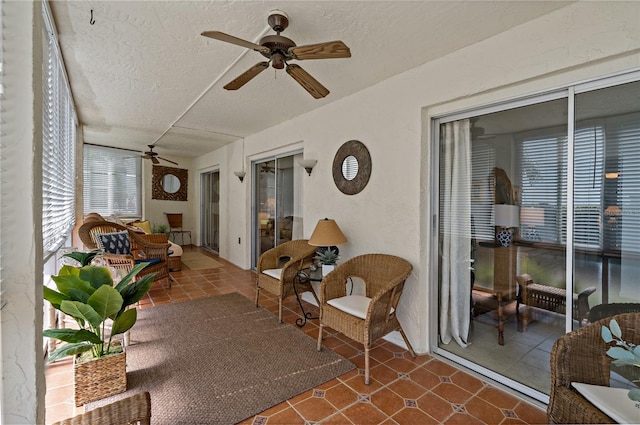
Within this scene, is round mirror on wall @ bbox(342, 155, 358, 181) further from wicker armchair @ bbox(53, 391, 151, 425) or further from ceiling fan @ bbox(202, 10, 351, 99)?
wicker armchair @ bbox(53, 391, 151, 425)

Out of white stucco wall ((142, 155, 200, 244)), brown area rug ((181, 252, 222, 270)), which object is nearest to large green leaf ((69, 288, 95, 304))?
brown area rug ((181, 252, 222, 270))

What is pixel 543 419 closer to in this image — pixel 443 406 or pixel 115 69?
pixel 443 406

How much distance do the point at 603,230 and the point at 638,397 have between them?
1.26 m

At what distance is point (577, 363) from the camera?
1.42 m

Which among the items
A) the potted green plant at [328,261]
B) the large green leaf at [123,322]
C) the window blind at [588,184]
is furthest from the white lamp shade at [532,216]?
the large green leaf at [123,322]

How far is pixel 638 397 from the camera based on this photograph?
0.88 m

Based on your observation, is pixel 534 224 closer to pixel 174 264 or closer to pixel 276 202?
pixel 276 202

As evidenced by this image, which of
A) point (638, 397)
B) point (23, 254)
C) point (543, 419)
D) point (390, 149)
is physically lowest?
point (543, 419)

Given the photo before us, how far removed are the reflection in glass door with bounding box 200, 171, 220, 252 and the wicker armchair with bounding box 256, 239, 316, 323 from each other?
12.6 ft

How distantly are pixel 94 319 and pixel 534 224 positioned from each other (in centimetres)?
294

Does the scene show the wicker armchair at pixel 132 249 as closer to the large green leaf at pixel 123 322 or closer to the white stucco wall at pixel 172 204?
the large green leaf at pixel 123 322

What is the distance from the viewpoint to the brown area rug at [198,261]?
5.78 meters

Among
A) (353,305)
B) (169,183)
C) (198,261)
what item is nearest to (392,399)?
(353,305)

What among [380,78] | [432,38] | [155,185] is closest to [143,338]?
[380,78]
